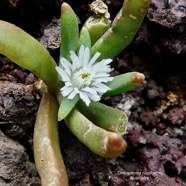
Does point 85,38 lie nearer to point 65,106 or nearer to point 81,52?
point 81,52

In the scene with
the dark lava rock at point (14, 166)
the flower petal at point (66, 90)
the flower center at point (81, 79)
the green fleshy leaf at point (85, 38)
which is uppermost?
the green fleshy leaf at point (85, 38)

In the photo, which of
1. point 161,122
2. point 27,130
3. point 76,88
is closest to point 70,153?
point 27,130

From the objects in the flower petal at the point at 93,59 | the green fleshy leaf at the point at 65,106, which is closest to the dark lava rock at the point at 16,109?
the green fleshy leaf at the point at 65,106

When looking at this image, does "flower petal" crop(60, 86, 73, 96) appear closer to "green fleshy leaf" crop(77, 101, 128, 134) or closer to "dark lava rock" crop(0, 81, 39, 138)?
"green fleshy leaf" crop(77, 101, 128, 134)

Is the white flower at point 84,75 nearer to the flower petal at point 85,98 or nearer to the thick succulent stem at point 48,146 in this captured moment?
the flower petal at point 85,98

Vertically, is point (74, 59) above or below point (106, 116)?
above

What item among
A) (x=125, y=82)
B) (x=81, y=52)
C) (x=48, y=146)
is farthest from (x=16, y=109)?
(x=125, y=82)

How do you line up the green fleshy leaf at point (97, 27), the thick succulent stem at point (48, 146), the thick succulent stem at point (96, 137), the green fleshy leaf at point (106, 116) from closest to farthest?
the thick succulent stem at point (96, 137) < the thick succulent stem at point (48, 146) < the green fleshy leaf at point (106, 116) < the green fleshy leaf at point (97, 27)
